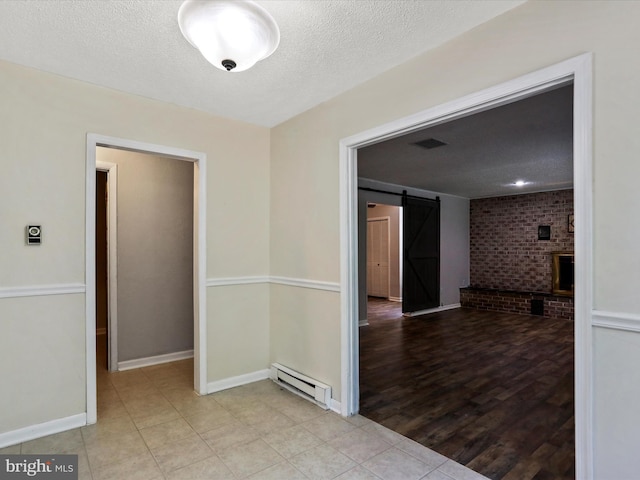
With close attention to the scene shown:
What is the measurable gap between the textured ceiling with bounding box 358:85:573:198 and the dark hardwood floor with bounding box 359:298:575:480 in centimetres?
247

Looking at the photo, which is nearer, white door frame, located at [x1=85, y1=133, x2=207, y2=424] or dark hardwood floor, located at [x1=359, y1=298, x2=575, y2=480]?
dark hardwood floor, located at [x1=359, y1=298, x2=575, y2=480]

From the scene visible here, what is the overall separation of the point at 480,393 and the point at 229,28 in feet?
11.0

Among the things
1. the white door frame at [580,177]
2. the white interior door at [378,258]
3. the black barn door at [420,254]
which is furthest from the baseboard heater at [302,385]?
the white interior door at [378,258]

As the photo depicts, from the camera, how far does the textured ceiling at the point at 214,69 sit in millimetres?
1784

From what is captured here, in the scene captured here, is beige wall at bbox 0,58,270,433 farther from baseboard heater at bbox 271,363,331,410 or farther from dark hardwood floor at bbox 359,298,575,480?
dark hardwood floor at bbox 359,298,575,480

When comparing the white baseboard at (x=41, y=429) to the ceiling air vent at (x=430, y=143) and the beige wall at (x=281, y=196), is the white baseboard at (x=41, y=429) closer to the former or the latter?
the beige wall at (x=281, y=196)

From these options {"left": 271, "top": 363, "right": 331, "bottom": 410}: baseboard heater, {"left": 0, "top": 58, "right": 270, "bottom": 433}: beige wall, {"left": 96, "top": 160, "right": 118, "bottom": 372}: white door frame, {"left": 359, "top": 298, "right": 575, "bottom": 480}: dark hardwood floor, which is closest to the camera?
{"left": 359, "top": 298, "right": 575, "bottom": 480}: dark hardwood floor

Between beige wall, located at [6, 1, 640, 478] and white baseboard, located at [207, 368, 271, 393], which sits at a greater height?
beige wall, located at [6, 1, 640, 478]

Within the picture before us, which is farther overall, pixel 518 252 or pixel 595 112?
pixel 518 252

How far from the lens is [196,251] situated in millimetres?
3174

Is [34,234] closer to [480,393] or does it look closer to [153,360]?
[153,360]

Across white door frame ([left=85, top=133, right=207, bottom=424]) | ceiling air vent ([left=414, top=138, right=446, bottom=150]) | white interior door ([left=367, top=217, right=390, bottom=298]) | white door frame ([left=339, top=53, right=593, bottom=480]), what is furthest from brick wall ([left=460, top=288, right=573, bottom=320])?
white door frame ([left=85, top=133, right=207, bottom=424])

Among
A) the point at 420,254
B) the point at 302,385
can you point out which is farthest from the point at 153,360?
the point at 420,254

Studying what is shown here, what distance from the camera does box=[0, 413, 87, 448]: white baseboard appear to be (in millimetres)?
2285
